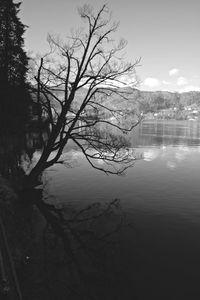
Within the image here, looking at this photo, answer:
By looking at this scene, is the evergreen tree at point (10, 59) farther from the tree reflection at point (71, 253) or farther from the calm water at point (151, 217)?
the tree reflection at point (71, 253)

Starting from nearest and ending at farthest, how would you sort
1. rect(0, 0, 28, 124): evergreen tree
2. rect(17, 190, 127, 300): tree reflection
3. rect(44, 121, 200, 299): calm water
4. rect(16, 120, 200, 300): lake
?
rect(17, 190, 127, 300): tree reflection < rect(16, 120, 200, 300): lake < rect(44, 121, 200, 299): calm water < rect(0, 0, 28, 124): evergreen tree

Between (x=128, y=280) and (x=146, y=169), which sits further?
(x=146, y=169)

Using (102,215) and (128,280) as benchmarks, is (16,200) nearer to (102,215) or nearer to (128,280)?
(102,215)

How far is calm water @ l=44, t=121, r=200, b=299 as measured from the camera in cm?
998

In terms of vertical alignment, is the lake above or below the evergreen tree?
below

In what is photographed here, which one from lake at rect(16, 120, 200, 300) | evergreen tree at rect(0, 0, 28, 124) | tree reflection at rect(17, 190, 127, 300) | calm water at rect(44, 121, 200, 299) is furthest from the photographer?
evergreen tree at rect(0, 0, 28, 124)

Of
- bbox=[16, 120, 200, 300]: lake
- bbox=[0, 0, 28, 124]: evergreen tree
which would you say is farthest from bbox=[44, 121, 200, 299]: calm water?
bbox=[0, 0, 28, 124]: evergreen tree

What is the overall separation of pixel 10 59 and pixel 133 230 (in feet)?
90.0

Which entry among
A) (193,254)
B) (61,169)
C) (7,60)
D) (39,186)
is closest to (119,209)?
(193,254)

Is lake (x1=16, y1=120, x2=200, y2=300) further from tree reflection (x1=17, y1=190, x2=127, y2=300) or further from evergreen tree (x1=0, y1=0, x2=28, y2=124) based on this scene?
evergreen tree (x1=0, y1=0, x2=28, y2=124)

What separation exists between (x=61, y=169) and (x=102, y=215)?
48.6 ft

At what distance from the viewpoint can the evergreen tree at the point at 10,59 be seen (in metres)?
26.7

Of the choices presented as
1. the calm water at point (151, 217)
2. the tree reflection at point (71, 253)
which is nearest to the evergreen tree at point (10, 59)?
the calm water at point (151, 217)

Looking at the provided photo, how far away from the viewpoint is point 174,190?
22.7 metres
